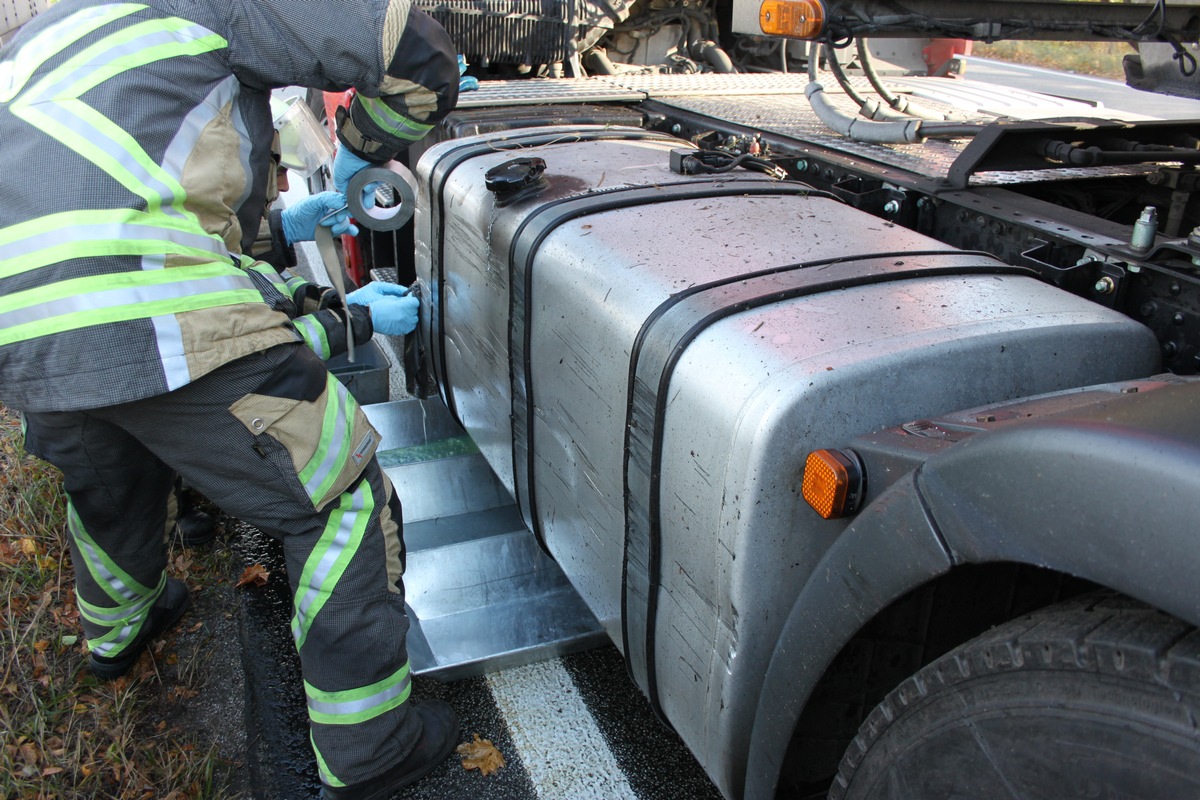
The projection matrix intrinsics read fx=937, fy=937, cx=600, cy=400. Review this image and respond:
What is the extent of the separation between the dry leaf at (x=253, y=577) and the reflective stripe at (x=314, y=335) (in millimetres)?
947

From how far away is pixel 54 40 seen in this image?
1715 millimetres

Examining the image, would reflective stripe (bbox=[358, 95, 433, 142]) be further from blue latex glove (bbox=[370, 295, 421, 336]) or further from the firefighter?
blue latex glove (bbox=[370, 295, 421, 336])

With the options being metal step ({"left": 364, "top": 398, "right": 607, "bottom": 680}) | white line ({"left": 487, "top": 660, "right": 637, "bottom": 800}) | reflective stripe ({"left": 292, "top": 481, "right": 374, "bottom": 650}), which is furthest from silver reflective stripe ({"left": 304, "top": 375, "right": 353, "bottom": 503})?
white line ({"left": 487, "top": 660, "right": 637, "bottom": 800})

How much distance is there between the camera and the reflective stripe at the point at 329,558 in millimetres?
1975

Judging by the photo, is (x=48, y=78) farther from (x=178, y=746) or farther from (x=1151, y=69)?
(x=1151, y=69)

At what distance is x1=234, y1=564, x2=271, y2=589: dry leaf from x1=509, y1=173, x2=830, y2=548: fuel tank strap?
1.06m

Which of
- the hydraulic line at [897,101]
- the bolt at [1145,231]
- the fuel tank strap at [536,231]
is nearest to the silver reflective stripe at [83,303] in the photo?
the fuel tank strap at [536,231]

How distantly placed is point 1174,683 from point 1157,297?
1020 mm

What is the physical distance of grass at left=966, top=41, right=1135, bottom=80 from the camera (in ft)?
53.4

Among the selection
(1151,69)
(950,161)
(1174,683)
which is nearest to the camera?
(1174,683)

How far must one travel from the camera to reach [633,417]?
160cm

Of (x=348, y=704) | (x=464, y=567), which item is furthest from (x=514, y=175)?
(x=348, y=704)

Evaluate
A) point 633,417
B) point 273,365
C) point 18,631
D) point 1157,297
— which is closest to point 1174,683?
point 633,417

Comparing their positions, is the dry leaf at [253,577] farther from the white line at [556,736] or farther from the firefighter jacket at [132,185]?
the firefighter jacket at [132,185]
